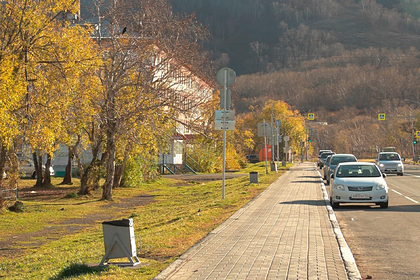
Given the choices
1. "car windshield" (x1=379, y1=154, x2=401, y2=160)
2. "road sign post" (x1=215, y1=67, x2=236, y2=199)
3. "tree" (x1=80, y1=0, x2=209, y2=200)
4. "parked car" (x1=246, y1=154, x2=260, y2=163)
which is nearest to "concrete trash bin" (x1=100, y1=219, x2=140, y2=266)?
"road sign post" (x1=215, y1=67, x2=236, y2=199)

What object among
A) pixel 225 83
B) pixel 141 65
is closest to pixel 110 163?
pixel 141 65

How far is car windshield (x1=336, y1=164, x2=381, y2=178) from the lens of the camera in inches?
815

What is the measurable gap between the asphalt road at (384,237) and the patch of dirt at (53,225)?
25.2ft

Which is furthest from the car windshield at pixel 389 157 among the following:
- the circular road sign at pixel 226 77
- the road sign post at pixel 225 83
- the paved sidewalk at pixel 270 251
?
the paved sidewalk at pixel 270 251

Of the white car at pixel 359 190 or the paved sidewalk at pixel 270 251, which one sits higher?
the white car at pixel 359 190

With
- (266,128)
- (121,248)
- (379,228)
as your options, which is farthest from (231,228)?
(266,128)

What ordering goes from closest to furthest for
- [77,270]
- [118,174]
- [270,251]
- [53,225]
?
[77,270] → [270,251] → [53,225] → [118,174]

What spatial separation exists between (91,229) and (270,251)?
9543 millimetres

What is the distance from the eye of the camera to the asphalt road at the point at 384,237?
9.39 meters

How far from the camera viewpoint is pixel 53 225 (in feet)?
65.9

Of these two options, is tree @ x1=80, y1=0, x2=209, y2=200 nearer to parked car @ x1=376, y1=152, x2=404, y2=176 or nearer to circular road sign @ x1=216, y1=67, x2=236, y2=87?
circular road sign @ x1=216, y1=67, x2=236, y2=87

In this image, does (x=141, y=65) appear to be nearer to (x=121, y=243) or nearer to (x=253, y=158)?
(x=121, y=243)

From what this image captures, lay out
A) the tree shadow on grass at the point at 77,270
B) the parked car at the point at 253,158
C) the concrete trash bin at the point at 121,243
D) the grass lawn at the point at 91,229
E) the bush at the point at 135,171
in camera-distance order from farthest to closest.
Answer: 1. the parked car at the point at 253,158
2. the bush at the point at 135,171
3. the grass lawn at the point at 91,229
4. the concrete trash bin at the point at 121,243
5. the tree shadow on grass at the point at 77,270

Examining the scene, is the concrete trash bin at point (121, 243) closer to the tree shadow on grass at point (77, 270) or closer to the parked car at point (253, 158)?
the tree shadow on grass at point (77, 270)
